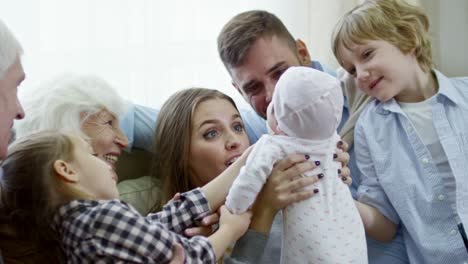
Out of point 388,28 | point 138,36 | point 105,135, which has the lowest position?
point 105,135

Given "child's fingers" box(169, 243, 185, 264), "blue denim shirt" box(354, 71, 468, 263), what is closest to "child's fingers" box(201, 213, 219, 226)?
"child's fingers" box(169, 243, 185, 264)

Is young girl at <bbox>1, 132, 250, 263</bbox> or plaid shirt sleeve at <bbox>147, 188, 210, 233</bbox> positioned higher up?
young girl at <bbox>1, 132, 250, 263</bbox>

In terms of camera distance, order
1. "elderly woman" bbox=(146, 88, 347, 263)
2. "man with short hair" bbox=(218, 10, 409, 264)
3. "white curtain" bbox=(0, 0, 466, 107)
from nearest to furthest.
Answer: "elderly woman" bbox=(146, 88, 347, 263)
"man with short hair" bbox=(218, 10, 409, 264)
"white curtain" bbox=(0, 0, 466, 107)

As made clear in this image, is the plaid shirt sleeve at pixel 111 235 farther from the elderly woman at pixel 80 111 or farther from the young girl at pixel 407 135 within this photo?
the young girl at pixel 407 135

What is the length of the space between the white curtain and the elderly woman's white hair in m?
0.36

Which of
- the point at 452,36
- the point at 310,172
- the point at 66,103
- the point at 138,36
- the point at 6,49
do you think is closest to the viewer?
the point at 6,49

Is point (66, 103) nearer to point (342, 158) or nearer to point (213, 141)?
point (213, 141)

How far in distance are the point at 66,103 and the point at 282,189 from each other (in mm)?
576

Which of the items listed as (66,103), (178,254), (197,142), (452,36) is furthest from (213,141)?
(452,36)

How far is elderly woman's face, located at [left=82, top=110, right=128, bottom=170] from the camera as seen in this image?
4.54ft

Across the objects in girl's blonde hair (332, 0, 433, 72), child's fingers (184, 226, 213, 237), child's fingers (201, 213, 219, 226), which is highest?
girl's blonde hair (332, 0, 433, 72)

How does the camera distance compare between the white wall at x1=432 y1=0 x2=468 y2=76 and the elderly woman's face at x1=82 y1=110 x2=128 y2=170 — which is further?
the white wall at x1=432 y1=0 x2=468 y2=76

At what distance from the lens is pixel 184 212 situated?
4.12 ft

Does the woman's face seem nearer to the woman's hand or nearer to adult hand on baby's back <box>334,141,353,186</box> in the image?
the woman's hand
